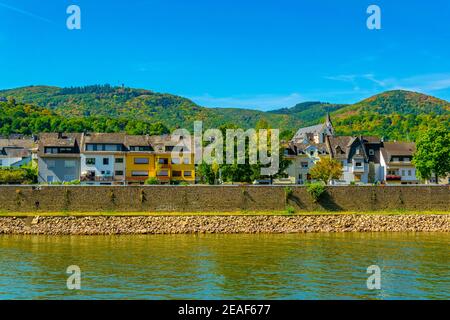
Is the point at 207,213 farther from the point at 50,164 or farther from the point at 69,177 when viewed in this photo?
the point at 50,164

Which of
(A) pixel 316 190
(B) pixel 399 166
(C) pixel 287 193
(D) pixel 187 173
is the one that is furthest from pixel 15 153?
(B) pixel 399 166

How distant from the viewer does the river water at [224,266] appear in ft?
84.1

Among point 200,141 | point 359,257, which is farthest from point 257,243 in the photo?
point 200,141

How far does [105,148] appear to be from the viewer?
2798 inches

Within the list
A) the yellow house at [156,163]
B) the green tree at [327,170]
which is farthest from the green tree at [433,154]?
the yellow house at [156,163]

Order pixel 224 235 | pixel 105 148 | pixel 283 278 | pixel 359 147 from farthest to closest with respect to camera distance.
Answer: pixel 359 147 < pixel 105 148 < pixel 224 235 < pixel 283 278

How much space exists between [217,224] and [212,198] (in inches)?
184

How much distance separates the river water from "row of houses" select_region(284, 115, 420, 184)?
34.1 meters

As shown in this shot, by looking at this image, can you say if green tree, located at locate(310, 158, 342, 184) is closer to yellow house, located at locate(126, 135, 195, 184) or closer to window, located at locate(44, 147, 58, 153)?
yellow house, located at locate(126, 135, 195, 184)

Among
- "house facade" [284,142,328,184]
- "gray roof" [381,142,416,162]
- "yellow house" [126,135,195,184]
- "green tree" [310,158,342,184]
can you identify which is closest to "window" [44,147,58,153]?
"yellow house" [126,135,195,184]

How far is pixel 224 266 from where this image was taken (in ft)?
104

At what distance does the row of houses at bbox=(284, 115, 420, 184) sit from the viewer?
79.0 m
